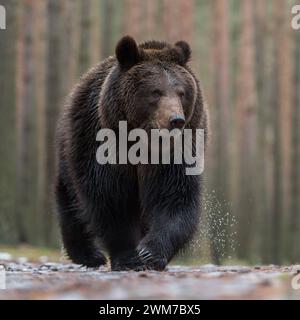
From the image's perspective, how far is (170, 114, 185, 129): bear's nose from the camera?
7.40 metres

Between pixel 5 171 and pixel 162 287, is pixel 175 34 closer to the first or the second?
pixel 5 171

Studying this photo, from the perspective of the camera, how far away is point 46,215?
16.9 metres

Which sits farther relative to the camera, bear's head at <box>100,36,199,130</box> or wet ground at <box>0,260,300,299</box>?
bear's head at <box>100,36,199,130</box>

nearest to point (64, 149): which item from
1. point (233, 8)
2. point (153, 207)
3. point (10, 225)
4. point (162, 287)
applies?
point (153, 207)

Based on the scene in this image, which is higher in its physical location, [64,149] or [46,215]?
[64,149]

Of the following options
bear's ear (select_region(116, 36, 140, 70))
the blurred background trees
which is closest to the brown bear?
bear's ear (select_region(116, 36, 140, 70))

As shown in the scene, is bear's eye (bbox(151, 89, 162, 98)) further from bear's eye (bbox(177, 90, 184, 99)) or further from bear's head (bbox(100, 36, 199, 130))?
bear's eye (bbox(177, 90, 184, 99))

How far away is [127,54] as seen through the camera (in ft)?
26.9

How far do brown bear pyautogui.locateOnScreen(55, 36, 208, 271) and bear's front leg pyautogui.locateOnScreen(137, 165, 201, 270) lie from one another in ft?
0.03

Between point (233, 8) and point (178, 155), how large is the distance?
2546 centimetres

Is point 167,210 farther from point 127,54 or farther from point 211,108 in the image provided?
point 211,108

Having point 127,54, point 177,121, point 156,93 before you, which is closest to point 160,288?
point 177,121

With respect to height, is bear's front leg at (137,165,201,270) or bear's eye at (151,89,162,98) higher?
bear's eye at (151,89,162,98)

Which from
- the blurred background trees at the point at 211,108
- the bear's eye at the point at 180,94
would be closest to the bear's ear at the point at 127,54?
the bear's eye at the point at 180,94
